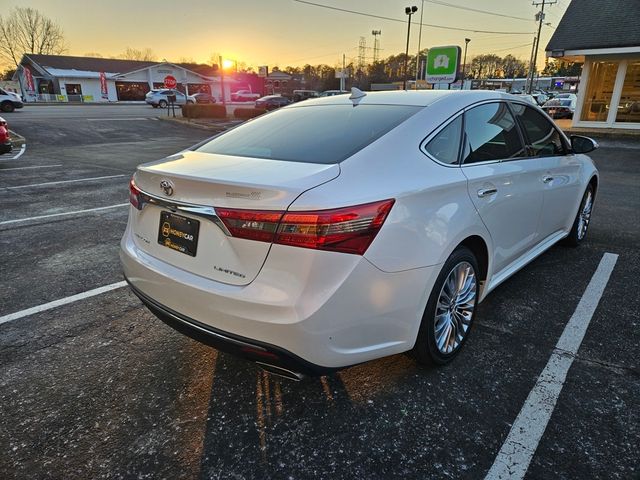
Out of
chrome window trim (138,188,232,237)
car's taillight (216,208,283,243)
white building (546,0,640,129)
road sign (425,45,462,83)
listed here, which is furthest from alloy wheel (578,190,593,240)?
road sign (425,45,462,83)

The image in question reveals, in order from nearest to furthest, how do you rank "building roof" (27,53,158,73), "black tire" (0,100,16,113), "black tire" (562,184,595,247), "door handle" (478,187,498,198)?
1. "door handle" (478,187,498,198)
2. "black tire" (562,184,595,247)
3. "black tire" (0,100,16,113)
4. "building roof" (27,53,158,73)

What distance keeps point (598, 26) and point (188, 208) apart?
21722 mm

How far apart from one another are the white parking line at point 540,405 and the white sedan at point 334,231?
530mm

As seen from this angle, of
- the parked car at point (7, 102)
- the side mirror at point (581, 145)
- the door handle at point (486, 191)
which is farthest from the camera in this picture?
the parked car at point (7, 102)

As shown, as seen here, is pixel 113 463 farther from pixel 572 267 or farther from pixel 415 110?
pixel 572 267

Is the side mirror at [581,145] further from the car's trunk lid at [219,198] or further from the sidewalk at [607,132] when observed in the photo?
the sidewalk at [607,132]

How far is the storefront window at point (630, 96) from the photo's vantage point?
1800 centimetres

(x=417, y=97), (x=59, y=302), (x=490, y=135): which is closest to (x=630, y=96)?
(x=490, y=135)

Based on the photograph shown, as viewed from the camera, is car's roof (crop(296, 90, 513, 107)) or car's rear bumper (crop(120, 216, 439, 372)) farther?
car's roof (crop(296, 90, 513, 107))

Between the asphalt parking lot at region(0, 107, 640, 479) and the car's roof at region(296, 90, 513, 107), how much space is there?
1603 mm

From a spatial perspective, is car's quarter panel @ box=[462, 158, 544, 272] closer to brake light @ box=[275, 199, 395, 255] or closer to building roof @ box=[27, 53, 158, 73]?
brake light @ box=[275, 199, 395, 255]

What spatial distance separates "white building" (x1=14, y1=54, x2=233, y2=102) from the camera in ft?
179

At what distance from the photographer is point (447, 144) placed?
106 inches

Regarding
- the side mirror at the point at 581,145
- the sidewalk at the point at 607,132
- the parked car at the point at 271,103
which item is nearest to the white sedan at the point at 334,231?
the side mirror at the point at 581,145
